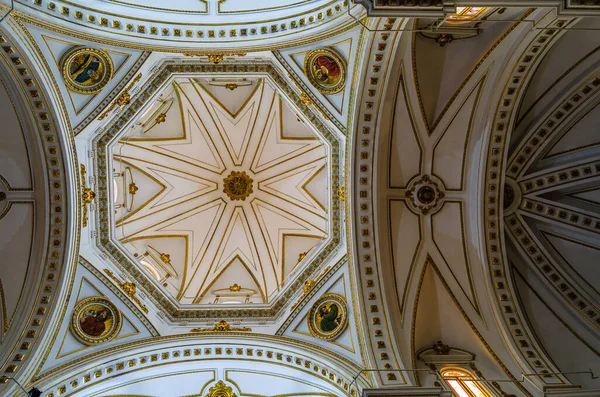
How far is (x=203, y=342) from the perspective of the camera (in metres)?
11.2

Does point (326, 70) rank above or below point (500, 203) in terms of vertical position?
above

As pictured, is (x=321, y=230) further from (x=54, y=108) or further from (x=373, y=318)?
(x=54, y=108)

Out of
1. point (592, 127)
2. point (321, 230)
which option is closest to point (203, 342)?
point (321, 230)

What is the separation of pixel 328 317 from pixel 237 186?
6540 mm

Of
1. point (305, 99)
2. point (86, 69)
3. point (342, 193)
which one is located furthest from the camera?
point (342, 193)

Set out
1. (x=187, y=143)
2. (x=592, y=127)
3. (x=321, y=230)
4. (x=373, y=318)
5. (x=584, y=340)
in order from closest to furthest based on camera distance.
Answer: (x=373, y=318), (x=584, y=340), (x=592, y=127), (x=321, y=230), (x=187, y=143)

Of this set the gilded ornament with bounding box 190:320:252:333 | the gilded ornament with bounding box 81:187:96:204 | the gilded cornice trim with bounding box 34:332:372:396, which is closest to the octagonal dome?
the gilded ornament with bounding box 190:320:252:333

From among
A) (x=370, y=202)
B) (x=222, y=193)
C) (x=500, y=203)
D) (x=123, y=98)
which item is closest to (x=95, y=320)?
(x=123, y=98)

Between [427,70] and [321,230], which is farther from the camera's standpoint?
[321,230]

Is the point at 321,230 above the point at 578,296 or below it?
above

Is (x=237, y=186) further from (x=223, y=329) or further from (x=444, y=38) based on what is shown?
(x=444, y=38)

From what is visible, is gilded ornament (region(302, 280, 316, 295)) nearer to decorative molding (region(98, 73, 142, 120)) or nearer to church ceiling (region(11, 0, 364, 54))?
church ceiling (region(11, 0, 364, 54))

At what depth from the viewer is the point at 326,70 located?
10.7m

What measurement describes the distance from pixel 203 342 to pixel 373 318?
4.31 meters
